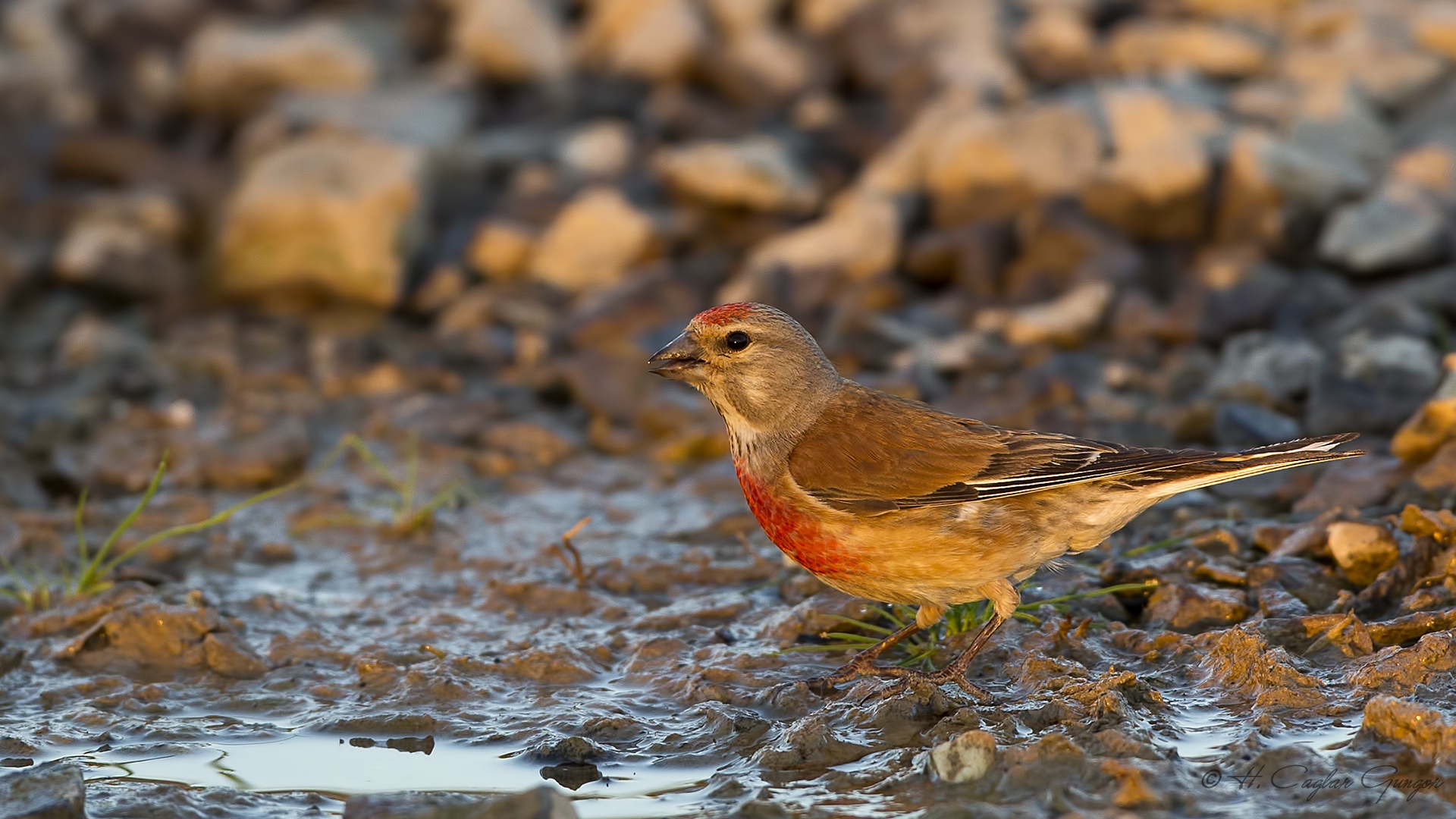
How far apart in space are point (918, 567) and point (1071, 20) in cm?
617

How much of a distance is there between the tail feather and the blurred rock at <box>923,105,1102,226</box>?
4.06m

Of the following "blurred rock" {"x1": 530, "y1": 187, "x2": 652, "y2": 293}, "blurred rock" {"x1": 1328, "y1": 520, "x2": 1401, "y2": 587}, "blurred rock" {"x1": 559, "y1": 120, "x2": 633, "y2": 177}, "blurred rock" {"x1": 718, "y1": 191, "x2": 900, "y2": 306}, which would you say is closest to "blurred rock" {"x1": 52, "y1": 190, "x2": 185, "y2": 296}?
"blurred rock" {"x1": 530, "y1": 187, "x2": 652, "y2": 293}

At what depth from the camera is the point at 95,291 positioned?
9.39m

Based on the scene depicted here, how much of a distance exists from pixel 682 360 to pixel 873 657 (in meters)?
1.21

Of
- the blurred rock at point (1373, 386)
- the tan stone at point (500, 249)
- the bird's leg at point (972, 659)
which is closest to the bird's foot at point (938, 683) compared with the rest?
the bird's leg at point (972, 659)

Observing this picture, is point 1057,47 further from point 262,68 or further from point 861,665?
point 861,665

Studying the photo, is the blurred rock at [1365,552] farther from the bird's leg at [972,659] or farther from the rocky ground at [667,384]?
the bird's leg at [972,659]

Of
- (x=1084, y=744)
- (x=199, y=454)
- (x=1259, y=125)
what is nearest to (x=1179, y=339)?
(x=1259, y=125)

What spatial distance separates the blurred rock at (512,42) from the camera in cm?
1049

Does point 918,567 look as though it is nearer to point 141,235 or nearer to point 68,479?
point 68,479

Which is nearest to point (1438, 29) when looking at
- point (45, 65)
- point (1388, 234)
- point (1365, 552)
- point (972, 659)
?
point (1388, 234)

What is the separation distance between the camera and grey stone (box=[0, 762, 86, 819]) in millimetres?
4051

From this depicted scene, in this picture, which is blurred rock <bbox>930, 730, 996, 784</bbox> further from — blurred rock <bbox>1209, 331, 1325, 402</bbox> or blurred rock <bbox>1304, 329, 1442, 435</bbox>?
blurred rock <bbox>1209, 331, 1325, 402</bbox>

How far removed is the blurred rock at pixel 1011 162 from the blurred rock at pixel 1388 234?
1.39 metres
